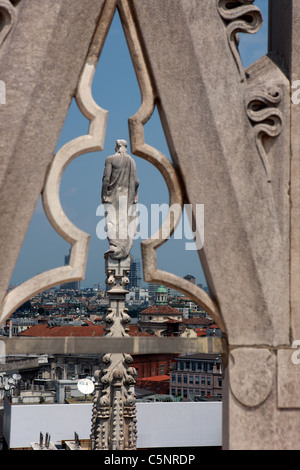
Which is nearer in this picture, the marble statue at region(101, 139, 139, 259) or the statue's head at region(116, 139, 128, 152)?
the marble statue at region(101, 139, 139, 259)

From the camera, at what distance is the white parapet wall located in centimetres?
2433

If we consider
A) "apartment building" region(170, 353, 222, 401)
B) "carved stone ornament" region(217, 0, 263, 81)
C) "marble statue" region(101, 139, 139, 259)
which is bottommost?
"marble statue" region(101, 139, 139, 259)

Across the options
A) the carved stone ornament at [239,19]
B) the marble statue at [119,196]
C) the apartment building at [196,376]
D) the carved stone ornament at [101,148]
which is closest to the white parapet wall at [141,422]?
the apartment building at [196,376]

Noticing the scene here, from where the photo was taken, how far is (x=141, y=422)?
24.2 m

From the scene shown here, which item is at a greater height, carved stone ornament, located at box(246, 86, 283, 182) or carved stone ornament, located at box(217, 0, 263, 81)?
carved stone ornament, located at box(217, 0, 263, 81)

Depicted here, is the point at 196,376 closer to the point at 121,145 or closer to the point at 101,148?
the point at 121,145

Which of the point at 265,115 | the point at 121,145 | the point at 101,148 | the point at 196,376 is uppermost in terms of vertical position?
the point at 196,376

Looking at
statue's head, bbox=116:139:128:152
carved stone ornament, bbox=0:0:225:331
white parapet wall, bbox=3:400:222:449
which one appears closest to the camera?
carved stone ornament, bbox=0:0:225:331

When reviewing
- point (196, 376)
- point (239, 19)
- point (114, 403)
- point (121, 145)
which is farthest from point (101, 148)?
point (196, 376)

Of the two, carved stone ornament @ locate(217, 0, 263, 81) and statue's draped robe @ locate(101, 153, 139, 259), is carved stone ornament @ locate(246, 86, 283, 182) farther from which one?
statue's draped robe @ locate(101, 153, 139, 259)

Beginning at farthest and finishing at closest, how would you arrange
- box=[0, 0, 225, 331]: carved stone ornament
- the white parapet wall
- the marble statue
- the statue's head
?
the white parapet wall < the statue's head < the marble statue < box=[0, 0, 225, 331]: carved stone ornament

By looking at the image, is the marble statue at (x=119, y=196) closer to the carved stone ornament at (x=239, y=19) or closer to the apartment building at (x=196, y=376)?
the carved stone ornament at (x=239, y=19)

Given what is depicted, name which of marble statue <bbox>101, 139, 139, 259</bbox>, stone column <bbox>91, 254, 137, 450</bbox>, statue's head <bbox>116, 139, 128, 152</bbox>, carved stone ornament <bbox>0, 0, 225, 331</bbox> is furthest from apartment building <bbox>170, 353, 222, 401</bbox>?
carved stone ornament <bbox>0, 0, 225, 331</bbox>

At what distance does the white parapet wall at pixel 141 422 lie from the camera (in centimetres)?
2433
